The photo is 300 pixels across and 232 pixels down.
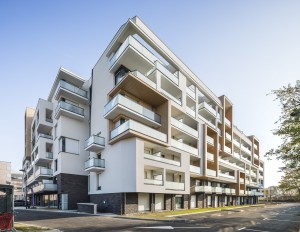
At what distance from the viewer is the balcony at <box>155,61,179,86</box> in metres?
31.1

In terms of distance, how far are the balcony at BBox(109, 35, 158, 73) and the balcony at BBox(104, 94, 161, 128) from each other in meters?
4.81

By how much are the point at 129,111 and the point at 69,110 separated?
1273 cm

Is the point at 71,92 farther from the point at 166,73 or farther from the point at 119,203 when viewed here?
the point at 119,203

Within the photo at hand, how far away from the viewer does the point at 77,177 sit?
36.1 meters

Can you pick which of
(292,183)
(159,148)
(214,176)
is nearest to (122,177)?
(159,148)

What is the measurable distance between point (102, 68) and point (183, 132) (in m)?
14.3

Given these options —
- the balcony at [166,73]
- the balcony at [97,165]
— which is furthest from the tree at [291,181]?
the balcony at [97,165]

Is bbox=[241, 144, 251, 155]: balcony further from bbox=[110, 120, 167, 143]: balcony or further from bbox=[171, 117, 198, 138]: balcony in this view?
bbox=[110, 120, 167, 143]: balcony

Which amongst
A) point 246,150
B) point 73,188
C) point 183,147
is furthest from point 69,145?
point 246,150

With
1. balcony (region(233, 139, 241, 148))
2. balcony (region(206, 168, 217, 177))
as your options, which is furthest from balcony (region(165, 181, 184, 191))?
balcony (region(233, 139, 241, 148))

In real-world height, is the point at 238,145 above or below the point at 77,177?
above

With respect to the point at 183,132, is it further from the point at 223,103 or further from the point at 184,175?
the point at 223,103

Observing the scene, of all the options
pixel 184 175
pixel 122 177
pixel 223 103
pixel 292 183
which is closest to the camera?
pixel 292 183

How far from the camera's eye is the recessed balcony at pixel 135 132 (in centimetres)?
2623
